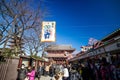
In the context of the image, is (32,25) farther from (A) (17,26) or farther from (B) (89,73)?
(B) (89,73)

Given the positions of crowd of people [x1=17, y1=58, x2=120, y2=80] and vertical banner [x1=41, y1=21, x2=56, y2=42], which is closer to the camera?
crowd of people [x1=17, y1=58, x2=120, y2=80]

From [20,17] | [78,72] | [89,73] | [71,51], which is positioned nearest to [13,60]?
[20,17]

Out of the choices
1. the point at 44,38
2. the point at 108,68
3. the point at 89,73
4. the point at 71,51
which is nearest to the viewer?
the point at 108,68

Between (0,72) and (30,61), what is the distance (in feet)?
19.9

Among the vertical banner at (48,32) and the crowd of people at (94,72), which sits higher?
the vertical banner at (48,32)

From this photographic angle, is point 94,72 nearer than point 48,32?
A: Yes

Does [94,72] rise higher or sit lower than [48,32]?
lower

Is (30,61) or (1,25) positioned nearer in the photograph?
(1,25)

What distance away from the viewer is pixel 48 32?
1045cm

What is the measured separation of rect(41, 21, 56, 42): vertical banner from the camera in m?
10.2

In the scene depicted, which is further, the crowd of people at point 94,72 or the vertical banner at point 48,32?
the vertical banner at point 48,32

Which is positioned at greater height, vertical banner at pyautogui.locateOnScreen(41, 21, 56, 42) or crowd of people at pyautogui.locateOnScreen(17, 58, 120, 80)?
vertical banner at pyautogui.locateOnScreen(41, 21, 56, 42)

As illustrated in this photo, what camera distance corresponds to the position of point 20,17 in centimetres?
1196

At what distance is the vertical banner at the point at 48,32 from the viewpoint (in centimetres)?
Result: 1022
